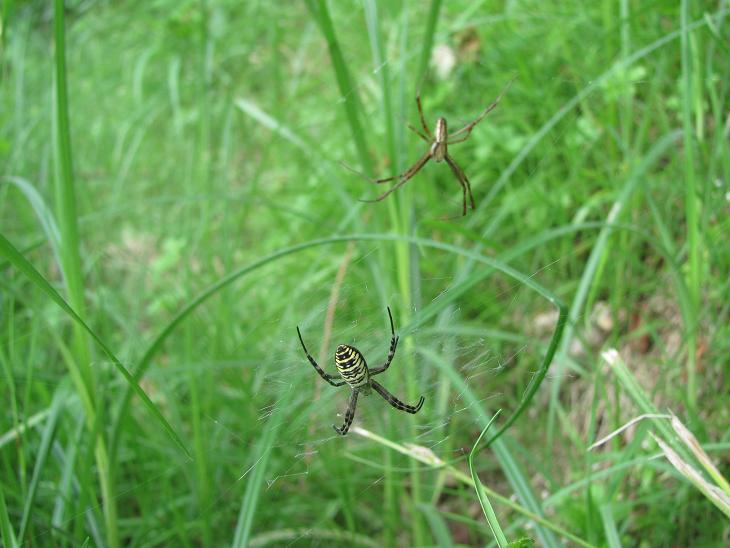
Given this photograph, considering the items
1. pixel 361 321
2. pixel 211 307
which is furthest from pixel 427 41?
pixel 211 307

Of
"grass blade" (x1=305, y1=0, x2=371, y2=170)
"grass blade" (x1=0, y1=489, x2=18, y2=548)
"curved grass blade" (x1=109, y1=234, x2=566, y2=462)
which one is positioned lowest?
"grass blade" (x1=0, y1=489, x2=18, y2=548)

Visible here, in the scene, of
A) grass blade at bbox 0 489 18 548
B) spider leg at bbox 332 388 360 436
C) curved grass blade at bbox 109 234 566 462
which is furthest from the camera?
spider leg at bbox 332 388 360 436

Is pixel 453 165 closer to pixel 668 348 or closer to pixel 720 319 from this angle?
pixel 720 319

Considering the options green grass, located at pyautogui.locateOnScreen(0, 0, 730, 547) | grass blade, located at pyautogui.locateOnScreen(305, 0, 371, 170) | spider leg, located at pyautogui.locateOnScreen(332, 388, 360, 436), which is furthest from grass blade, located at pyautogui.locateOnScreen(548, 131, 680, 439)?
grass blade, located at pyautogui.locateOnScreen(305, 0, 371, 170)

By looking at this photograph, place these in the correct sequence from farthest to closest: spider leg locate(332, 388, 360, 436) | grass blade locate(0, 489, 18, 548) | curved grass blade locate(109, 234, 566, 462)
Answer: spider leg locate(332, 388, 360, 436), grass blade locate(0, 489, 18, 548), curved grass blade locate(109, 234, 566, 462)

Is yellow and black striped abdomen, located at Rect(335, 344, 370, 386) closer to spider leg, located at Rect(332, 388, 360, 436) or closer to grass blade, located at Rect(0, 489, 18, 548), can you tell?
spider leg, located at Rect(332, 388, 360, 436)
